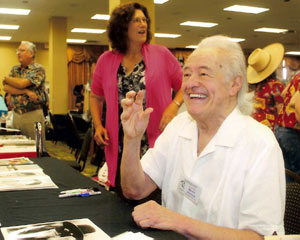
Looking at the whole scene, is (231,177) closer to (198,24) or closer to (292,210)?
(292,210)

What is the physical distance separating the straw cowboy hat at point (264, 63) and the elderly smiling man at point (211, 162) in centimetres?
213

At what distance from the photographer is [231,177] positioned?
4.36ft

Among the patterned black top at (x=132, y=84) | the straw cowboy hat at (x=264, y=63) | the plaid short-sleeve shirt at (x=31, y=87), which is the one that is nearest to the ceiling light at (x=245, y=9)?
the straw cowboy hat at (x=264, y=63)

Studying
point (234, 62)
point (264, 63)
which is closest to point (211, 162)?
point (234, 62)

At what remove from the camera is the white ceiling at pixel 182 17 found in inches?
358

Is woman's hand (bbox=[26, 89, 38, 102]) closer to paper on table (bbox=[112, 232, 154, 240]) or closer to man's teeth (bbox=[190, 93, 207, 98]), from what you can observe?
man's teeth (bbox=[190, 93, 207, 98])

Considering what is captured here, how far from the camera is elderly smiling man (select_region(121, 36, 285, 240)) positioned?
4.00 ft

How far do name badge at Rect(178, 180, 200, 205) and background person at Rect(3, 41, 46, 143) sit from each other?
2.88 metres

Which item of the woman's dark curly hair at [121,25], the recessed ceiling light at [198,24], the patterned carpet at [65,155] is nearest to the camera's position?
the woman's dark curly hair at [121,25]

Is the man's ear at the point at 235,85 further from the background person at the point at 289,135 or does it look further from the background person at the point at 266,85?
the background person at the point at 266,85

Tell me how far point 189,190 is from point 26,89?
298cm

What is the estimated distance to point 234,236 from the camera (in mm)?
1208

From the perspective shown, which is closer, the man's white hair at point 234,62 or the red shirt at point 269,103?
the man's white hair at point 234,62

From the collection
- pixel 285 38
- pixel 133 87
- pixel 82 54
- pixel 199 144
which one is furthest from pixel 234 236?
pixel 82 54
